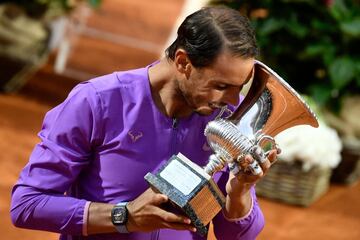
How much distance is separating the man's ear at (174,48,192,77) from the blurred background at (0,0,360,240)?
7.00 ft

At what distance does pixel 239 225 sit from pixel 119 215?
0.39 meters

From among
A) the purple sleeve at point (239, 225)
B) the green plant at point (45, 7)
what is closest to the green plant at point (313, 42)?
the green plant at point (45, 7)

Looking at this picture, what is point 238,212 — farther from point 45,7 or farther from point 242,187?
point 45,7

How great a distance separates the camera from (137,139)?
2227 millimetres

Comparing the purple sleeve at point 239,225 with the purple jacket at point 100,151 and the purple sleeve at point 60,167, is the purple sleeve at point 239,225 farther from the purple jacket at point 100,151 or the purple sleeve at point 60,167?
the purple sleeve at point 60,167

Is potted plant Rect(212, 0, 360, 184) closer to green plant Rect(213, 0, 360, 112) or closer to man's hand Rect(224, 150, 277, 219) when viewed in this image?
green plant Rect(213, 0, 360, 112)

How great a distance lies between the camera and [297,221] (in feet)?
16.2

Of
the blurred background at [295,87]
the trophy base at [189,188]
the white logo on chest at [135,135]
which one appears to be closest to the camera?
the trophy base at [189,188]

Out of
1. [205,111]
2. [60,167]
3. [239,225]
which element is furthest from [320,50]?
[60,167]

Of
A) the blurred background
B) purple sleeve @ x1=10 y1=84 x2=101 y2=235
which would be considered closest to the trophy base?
purple sleeve @ x1=10 y1=84 x2=101 y2=235

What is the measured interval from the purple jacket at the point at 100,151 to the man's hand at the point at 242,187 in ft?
0.14

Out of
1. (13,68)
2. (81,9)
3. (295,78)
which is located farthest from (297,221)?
(81,9)

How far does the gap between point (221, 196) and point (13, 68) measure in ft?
15.5

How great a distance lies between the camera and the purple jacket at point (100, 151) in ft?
7.12
